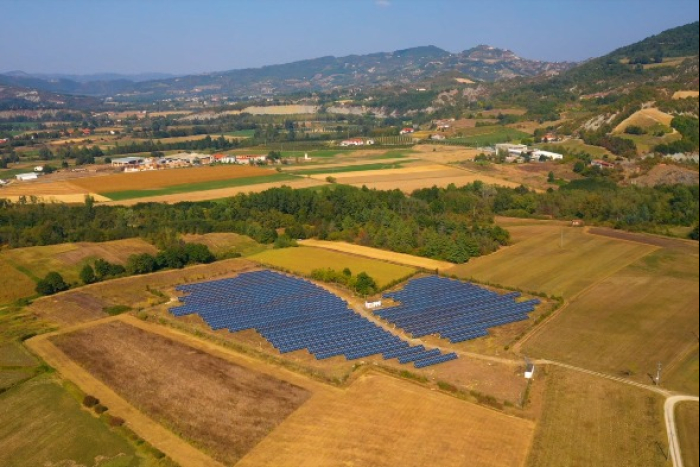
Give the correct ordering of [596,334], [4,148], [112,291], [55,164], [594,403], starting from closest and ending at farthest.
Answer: [594,403] → [596,334] → [112,291] → [55,164] → [4,148]

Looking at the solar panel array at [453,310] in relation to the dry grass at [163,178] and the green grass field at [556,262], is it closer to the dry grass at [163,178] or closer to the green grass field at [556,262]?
the green grass field at [556,262]

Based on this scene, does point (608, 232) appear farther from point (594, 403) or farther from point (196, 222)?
point (196, 222)

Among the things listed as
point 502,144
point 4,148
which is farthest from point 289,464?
point 4,148

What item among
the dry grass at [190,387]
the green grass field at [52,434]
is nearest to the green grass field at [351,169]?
the dry grass at [190,387]

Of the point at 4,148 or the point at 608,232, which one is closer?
the point at 608,232

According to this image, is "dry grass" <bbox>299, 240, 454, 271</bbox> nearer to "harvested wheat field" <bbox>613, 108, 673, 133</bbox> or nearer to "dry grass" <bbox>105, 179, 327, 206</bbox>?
"harvested wheat field" <bbox>613, 108, 673, 133</bbox>

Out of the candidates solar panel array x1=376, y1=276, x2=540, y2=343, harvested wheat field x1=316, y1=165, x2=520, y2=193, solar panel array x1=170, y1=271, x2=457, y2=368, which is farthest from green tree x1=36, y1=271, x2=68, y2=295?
harvested wheat field x1=316, y1=165, x2=520, y2=193
